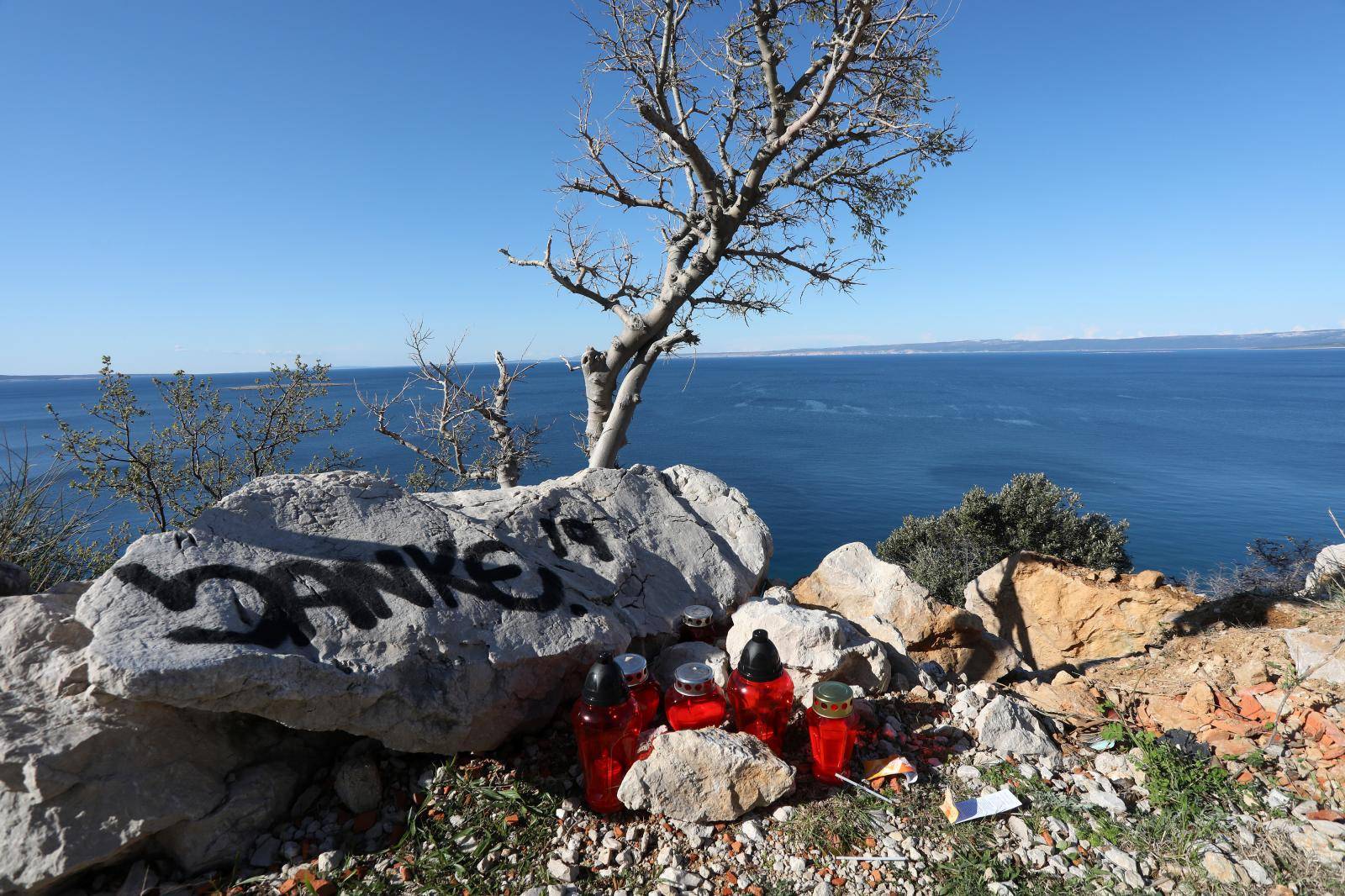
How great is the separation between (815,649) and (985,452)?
5308cm

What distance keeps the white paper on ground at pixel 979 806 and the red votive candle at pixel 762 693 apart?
40.8 inches

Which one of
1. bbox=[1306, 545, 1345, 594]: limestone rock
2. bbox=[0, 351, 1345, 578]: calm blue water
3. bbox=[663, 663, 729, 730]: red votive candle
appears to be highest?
bbox=[663, 663, 729, 730]: red votive candle

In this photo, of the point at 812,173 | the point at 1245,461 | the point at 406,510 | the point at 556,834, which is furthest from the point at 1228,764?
the point at 1245,461

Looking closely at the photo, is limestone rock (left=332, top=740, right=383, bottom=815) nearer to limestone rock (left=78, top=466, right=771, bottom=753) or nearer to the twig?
limestone rock (left=78, top=466, right=771, bottom=753)

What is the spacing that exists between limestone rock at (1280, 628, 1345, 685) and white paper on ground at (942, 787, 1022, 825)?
121 inches

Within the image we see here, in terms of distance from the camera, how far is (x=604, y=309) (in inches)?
364

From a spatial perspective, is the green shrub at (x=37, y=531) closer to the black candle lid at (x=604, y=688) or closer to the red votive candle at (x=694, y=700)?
the black candle lid at (x=604, y=688)

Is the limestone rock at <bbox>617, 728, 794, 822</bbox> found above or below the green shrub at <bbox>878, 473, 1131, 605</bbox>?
above

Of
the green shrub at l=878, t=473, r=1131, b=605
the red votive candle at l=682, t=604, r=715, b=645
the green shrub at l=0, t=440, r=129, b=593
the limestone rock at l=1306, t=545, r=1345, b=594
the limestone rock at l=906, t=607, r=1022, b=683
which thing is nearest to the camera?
the red votive candle at l=682, t=604, r=715, b=645

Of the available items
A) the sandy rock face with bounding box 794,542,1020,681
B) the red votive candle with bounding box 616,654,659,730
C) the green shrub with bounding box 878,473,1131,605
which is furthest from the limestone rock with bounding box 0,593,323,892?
the green shrub with bounding box 878,473,1131,605

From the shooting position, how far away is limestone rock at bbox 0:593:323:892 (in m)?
2.90

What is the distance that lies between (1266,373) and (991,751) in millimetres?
216395

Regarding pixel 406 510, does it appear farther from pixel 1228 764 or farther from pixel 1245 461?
pixel 1245 461

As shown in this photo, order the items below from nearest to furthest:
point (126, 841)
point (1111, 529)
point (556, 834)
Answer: point (126, 841), point (556, 834), point (1111, 529)
